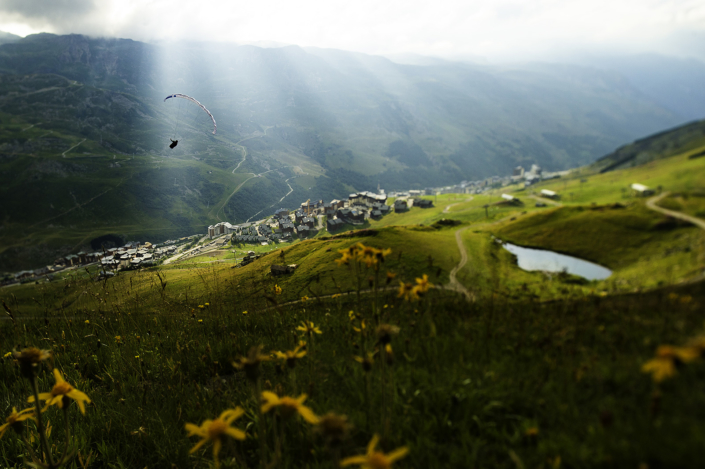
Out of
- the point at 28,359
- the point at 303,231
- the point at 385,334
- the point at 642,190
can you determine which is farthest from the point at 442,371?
the point at 303,231

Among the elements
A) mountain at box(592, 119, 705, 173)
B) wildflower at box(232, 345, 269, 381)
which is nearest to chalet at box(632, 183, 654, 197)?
mountain at box(592, 119, 705, 173)

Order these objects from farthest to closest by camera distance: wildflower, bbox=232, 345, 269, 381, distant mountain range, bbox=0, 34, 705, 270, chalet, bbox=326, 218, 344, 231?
distant mountain range, bbox=0, 34, 705, 270 → chalet, bbox=326, 218, 344, 231 → wildflower, bbox=232, 345, 269, 381

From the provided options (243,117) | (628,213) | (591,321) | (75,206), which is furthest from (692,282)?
(75,206)

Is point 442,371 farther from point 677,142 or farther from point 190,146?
point 190,146

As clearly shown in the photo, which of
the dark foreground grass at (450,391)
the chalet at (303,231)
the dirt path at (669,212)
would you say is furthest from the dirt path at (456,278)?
the chalet at (303,231)

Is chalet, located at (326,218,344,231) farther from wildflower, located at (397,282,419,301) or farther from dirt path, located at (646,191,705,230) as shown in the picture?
wildflower, located at (397,282,419,301)

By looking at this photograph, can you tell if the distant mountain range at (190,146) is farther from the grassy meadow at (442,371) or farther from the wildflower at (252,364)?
the wildflower at (252,364)
